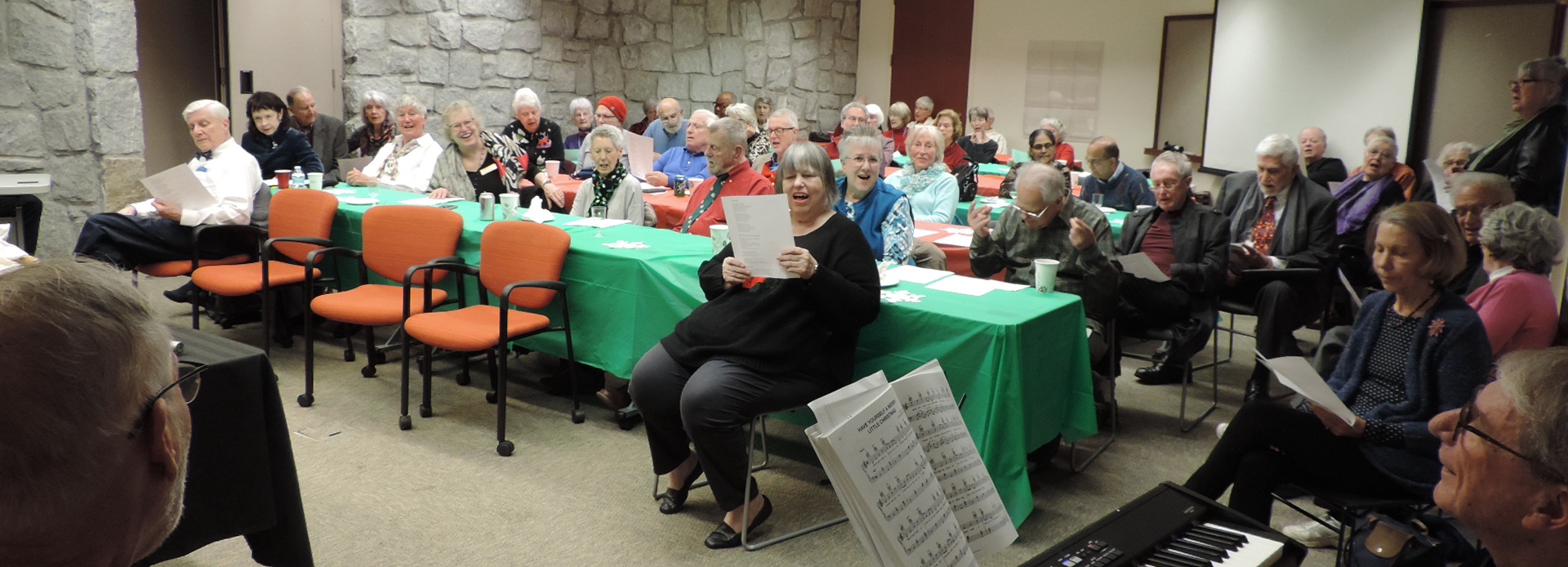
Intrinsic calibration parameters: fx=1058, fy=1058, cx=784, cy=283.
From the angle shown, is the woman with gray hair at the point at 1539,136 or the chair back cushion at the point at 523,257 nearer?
the chair back cushion at the point at 523,257

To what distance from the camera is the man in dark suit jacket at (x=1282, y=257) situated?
14.5 ft

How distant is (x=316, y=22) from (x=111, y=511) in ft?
25.8

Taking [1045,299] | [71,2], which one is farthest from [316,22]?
[1045,299]

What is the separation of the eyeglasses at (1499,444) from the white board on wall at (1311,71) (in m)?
6.93

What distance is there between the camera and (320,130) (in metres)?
7.18

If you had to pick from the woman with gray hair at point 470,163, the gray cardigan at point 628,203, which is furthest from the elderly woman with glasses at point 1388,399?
the woman with gray hair at point 470,163

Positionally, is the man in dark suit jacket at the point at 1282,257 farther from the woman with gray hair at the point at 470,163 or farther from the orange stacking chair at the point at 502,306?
the woman with gray hair at the point at 470,163

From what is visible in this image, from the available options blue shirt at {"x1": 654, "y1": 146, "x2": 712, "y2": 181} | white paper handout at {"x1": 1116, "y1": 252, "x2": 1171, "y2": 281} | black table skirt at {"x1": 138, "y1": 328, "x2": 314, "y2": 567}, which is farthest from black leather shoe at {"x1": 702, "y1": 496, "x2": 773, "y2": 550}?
blue shirt at {"x1": 654, "y1": 146, "x2": 712, "y2": 181}

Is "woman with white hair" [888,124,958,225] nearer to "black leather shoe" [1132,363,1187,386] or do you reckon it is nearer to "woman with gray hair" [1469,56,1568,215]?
"black leather shoe" [1132,363,1187,386]

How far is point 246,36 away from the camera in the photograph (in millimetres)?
7688

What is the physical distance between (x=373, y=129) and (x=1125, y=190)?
4966mm

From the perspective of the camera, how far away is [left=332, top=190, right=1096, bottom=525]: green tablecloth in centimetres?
299

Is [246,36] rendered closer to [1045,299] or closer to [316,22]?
[316,22]

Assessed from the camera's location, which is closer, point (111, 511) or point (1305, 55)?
point (111, 511)
